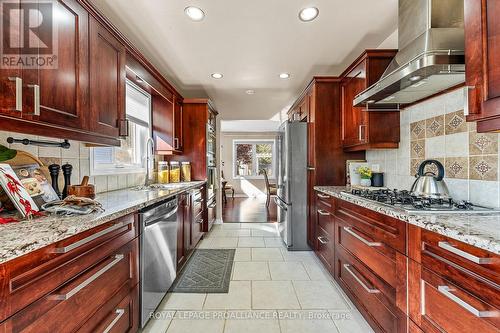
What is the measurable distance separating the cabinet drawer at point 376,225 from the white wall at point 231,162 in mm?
7100

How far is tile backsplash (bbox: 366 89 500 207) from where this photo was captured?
4.86ft

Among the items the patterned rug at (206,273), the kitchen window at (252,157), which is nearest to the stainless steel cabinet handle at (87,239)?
the patterned rug at (206,273)

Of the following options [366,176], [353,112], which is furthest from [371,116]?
[366,176]

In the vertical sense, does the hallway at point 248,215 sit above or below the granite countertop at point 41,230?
below

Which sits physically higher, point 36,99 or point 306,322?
point 36,99

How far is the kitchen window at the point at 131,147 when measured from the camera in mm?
2237

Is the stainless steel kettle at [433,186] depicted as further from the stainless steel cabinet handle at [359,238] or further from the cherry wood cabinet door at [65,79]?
the cherry wood cabinet door at [65,79]

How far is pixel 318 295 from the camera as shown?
213 centimetres

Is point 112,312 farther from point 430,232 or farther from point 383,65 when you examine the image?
point 383,65

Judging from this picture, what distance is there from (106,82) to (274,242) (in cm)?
293

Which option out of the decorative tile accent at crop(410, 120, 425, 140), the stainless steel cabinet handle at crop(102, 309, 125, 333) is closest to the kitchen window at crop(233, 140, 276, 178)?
the decorative tile accent at crop(410, 120, 425, 140)

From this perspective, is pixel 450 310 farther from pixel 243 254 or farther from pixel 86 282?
pixel 243 254

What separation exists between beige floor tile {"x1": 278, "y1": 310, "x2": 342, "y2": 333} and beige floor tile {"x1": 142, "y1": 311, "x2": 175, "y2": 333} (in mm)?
858
